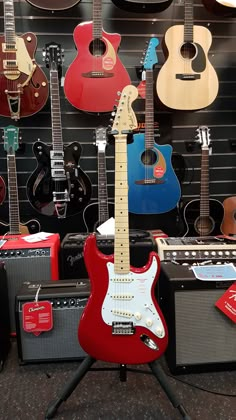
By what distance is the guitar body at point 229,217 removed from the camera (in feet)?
7.70

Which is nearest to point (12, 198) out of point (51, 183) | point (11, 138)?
point (51, 183)

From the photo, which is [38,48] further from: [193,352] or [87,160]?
[193,352]

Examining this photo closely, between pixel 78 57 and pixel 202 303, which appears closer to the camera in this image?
pixel 202 303

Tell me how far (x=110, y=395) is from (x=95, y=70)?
1.78 meters

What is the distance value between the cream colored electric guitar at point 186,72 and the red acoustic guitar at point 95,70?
27 cm

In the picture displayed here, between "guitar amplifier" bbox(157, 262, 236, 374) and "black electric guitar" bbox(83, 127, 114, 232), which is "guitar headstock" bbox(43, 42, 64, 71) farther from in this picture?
"guitar amplifier" bbox(157, 262, 236, 374)

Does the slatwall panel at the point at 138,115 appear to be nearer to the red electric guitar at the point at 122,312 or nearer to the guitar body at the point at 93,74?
the guitar body at the point at 93,74

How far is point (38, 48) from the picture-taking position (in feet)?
7.84

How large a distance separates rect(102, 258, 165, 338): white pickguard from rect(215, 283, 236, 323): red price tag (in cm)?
33

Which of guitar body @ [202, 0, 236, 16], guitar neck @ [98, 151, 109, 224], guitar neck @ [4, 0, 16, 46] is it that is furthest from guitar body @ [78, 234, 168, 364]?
guitar body @ [202, 0, 236, 16]

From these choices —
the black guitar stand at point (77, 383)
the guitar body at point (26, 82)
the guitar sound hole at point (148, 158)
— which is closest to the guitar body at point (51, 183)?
the guitar body at point (26, 82)

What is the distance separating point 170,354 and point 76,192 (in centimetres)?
118

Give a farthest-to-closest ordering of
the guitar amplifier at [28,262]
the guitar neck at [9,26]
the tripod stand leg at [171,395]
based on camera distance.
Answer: the guitar neck at [9,26] → the guitar amplifier at [28,262] → the tripod stand leg at [171,395]

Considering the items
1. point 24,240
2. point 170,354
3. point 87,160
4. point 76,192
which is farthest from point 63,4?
point 170,354
